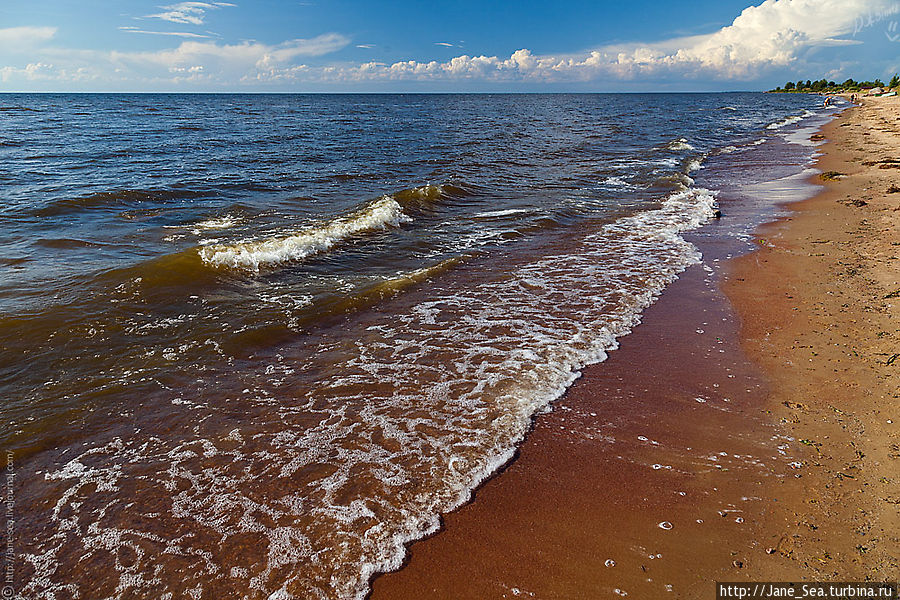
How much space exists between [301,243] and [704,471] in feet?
30.2

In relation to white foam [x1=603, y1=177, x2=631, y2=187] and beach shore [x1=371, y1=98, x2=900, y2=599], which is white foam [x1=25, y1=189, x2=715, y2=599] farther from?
white foam [x1=603, y1=177, x2=631, y2=187]

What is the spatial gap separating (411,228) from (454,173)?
334 inches

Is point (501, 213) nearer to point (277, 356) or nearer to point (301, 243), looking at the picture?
point (301, 243)

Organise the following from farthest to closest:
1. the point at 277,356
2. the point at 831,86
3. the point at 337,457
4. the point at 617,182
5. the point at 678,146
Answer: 1. the point at 831,86
2. the point at 678,146
3. the point at 617,182
4. the point at 277,356
5. the point at 337,457

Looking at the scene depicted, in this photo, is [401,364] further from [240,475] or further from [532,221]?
[532,221]

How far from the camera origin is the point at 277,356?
6473mm

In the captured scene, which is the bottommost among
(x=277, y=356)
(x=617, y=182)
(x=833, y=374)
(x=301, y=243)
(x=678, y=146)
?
(x=277, y=356)

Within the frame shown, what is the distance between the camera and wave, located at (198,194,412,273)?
9.79 m

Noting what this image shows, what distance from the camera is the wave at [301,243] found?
979 centimetres

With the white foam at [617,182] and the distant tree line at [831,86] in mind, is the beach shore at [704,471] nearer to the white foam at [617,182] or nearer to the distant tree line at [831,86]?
the white foam at [617,182]

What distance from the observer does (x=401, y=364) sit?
6227 mm

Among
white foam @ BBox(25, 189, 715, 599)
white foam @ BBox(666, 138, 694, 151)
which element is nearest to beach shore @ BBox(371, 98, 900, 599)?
white foam @ BBox(25, 189, 715, 599)

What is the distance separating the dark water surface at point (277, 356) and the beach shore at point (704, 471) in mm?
413

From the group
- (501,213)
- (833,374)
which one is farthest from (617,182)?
(833,374)
